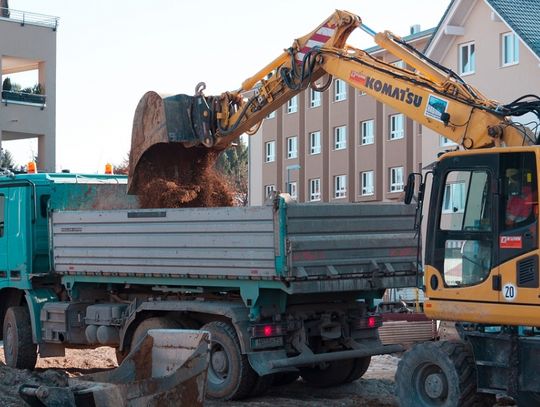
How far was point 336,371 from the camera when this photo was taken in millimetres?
13875

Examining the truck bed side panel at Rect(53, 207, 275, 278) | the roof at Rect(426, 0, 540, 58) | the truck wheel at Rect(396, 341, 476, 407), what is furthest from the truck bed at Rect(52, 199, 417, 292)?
the roof at Rect(426, 0, 540, 58)

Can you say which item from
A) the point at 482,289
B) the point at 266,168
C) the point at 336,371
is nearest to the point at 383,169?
the point at 266,168

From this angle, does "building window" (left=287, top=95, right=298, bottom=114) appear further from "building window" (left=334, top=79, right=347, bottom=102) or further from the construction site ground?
the construction site ground

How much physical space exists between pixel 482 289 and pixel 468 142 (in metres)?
1.62

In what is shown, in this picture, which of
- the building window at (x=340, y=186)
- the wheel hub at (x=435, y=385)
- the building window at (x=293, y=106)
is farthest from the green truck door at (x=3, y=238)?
the building window at (x=293, y=106)

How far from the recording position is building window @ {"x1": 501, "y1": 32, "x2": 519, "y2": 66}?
3703cm

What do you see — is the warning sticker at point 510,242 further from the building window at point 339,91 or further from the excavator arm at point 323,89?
the building window at point 339,91

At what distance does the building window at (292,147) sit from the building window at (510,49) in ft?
66.0

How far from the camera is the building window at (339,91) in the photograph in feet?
172

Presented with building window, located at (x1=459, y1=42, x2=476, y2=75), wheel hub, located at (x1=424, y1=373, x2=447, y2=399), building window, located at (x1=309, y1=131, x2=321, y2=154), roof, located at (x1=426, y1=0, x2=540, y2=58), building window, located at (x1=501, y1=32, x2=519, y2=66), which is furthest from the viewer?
building window, located at (x1=309, y1=131, x2=321, y2=154)

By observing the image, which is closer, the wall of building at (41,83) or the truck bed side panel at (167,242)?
the truck bed side panel at (167,242)

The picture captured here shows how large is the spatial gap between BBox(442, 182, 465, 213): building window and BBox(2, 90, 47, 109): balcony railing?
28.9 metres

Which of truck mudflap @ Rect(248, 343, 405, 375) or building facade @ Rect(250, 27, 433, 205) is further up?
building facade @ Rect(250, 27, 433, 205)

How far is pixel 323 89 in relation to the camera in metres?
13.7
